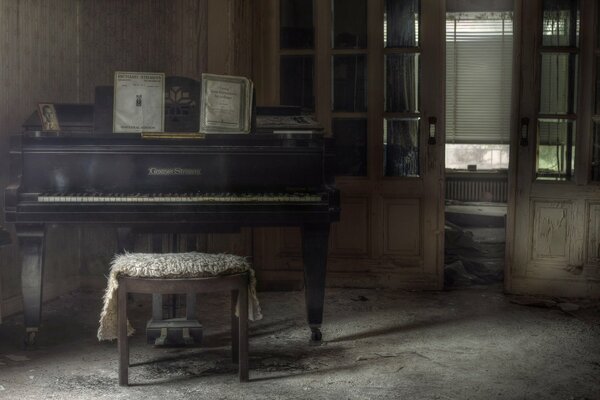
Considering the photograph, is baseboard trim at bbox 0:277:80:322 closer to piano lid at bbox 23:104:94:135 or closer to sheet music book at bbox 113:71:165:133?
piano lid at bbox 23:104:94:135

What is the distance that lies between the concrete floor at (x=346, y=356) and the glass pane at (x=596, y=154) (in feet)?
2.68

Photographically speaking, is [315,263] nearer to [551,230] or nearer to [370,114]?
[370,114]

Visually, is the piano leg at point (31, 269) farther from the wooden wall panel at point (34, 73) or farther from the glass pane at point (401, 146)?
the glass pane at point (401, 146)

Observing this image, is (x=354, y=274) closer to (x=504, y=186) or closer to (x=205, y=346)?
(x=205, y=346)

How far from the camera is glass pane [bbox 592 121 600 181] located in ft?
16.8

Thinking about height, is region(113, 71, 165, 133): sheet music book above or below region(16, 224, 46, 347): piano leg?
above

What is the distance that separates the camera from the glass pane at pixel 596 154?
5113mm

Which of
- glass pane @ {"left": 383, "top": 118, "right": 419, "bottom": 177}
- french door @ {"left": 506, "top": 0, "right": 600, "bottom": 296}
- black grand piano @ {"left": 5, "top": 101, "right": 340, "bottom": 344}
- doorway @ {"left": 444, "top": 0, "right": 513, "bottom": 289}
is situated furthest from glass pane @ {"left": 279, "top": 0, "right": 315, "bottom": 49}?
doorway @ {"left": 444, "top": 0, "right": 513, "bottom": 289}

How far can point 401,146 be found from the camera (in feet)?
17.8

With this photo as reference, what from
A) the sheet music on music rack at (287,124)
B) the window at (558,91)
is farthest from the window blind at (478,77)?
the sheet music on music rack at (287,124)

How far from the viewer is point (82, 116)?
14.1ft

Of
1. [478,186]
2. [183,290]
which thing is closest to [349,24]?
[183,290]

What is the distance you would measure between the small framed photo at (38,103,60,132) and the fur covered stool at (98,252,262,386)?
999 millimetres

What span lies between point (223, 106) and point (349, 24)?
5.69ft
